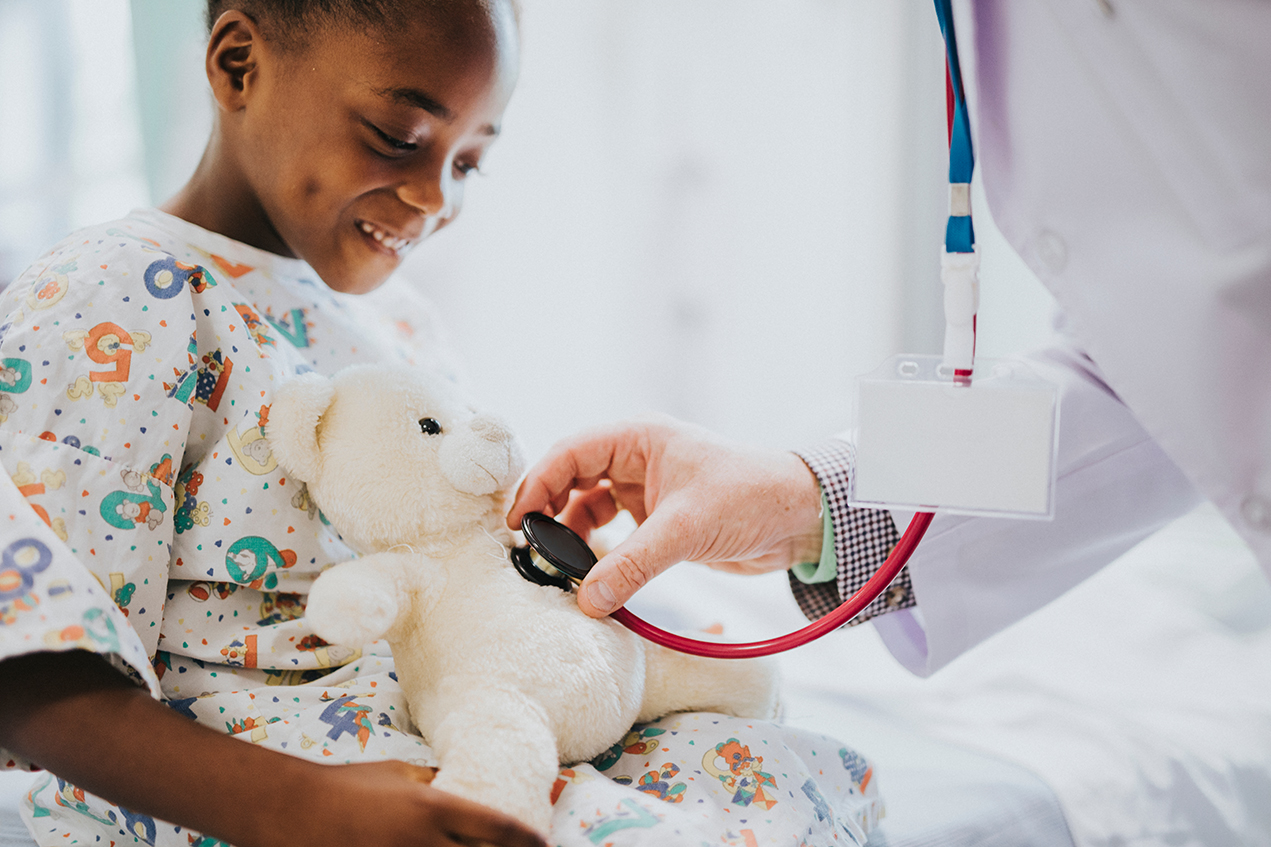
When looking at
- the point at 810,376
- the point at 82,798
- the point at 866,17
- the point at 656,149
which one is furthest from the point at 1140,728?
the point at 866,17

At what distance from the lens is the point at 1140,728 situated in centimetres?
86

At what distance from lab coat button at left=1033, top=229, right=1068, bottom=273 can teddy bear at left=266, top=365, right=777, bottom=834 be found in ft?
1.28

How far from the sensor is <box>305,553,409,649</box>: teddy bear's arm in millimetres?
552

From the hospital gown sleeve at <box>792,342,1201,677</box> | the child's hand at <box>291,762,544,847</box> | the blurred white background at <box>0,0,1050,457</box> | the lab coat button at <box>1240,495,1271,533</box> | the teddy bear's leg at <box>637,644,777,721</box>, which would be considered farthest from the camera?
the blurred white background at <box>0,0,1050,457</box>

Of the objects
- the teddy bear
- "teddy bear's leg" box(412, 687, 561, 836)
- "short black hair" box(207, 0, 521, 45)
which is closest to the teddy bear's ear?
the teddy bear

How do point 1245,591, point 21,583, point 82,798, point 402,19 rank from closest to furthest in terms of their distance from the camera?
point 21,583 → point 82,798 → point 402,19 → point 1245,591

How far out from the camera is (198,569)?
655 mm

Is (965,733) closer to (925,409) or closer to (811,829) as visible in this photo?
(811,829)

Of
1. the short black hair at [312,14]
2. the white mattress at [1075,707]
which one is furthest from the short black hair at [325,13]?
the white mattress at [1075,707]

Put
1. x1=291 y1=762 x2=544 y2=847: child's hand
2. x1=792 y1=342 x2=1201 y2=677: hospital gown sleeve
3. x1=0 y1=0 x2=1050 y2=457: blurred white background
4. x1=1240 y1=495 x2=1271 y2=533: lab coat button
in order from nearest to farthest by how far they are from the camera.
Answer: x1=291 y1=762 x2=544 y2=847: child's hand, x1=1240 y1=495 x2=1271 y2=533: lab coat button, x1=792 y1=342 x2=1201 y2=677: hospital gown sleeve, x1=0 y1=0 x2=1050 y2=457: blurred white background

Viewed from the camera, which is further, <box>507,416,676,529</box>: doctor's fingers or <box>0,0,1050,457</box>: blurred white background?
<box>0,0,1050,457</box>: blurred white background

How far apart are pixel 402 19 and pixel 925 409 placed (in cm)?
Result: 56

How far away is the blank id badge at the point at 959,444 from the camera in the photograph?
0.51 m

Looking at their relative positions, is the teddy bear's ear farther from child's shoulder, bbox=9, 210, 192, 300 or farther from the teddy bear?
child's shoulder, bbox=9, 210, 192, 300
